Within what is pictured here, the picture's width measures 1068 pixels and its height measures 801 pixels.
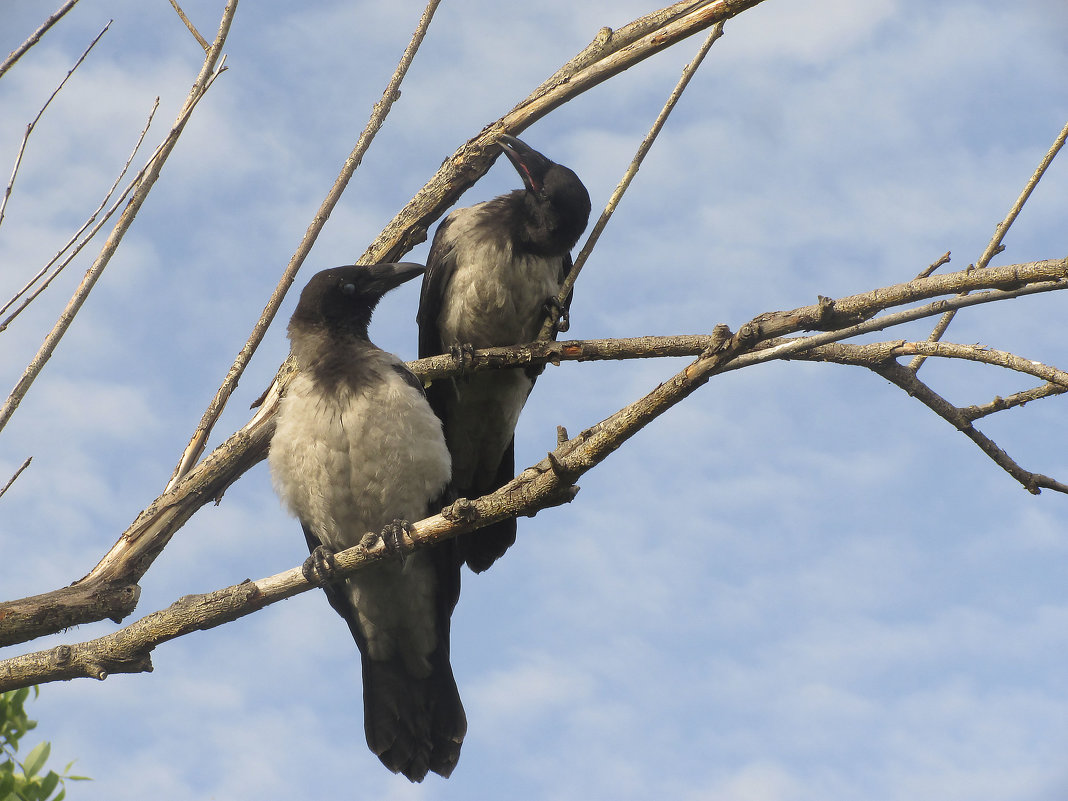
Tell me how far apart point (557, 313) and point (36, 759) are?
3666 millimetres

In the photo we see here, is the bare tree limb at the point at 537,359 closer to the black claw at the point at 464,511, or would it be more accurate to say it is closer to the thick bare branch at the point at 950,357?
the thick bare branch at the point at 950,357

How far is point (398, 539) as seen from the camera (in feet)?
14.7

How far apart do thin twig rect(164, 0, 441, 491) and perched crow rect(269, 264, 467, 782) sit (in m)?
0.57

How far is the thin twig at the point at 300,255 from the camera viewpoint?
4602 millimetres

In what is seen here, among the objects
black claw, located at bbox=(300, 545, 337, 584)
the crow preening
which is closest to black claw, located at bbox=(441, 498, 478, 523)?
the crow preening

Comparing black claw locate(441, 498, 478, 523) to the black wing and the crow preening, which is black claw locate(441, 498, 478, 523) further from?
the black wing

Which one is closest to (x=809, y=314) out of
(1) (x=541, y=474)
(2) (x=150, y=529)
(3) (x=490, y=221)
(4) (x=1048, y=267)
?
(4) (x=1048, y=267)

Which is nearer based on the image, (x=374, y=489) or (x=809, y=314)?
(x=809, y=314)

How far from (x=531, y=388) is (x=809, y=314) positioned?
3577mm

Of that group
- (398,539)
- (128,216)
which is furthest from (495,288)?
(128,216)

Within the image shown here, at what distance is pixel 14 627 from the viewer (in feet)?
12.7

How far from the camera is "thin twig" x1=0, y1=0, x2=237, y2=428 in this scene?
10.0ft

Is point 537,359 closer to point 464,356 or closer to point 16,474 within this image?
point 464,356

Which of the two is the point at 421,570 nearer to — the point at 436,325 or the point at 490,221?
the point at 436,325
